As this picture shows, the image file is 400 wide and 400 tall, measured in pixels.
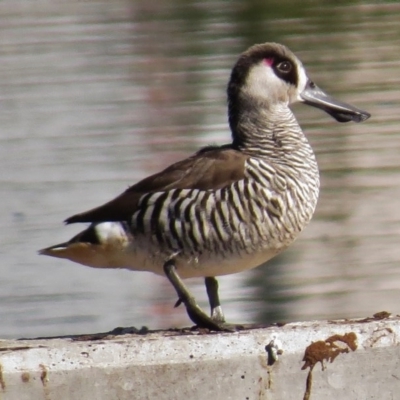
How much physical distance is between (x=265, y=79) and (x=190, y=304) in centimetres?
101

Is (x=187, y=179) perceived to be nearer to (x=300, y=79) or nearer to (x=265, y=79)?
(x=265, y=79)

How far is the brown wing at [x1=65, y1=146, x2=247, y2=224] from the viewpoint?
4988mm

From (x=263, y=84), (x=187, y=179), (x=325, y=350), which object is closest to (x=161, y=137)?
(x=263, y=84)

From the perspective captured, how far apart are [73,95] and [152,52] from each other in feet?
8.41

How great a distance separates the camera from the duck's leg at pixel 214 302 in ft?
16.3

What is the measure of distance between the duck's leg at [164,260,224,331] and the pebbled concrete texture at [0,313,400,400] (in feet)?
1.61

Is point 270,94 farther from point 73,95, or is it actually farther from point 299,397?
point 73,95

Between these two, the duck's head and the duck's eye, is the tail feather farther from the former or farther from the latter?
the duck's eye

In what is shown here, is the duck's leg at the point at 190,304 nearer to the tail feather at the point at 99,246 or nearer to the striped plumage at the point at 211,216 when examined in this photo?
the striped plumage at the point at 211,216

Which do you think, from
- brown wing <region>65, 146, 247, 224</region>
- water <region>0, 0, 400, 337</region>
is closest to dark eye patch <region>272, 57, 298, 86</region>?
brown wing <region>65, 146, 247, 224</region>

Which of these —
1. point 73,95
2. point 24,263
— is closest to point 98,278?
point 24,263

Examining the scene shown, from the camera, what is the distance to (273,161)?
5121 mm

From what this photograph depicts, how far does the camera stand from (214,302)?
506cm

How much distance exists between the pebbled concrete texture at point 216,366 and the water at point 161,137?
2.72 metres
